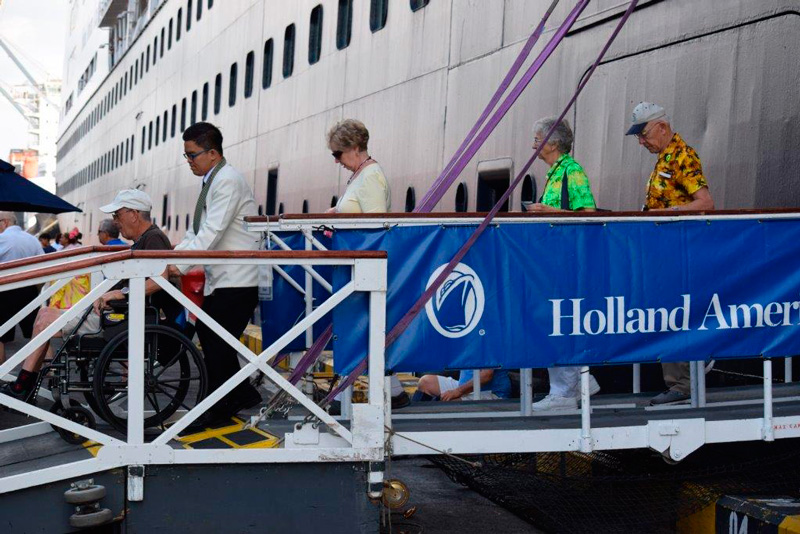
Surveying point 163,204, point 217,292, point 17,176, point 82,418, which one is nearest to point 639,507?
point 217,292

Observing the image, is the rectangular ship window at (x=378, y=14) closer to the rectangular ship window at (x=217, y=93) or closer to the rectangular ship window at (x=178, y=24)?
the rectangular ship window at (x=217, y=93)

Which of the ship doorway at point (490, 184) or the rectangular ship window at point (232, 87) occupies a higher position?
the rectangular ship window at point (232, 87)

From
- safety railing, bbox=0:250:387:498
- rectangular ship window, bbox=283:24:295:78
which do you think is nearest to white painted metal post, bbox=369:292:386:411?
safety railing, bbox=0:250:387:498

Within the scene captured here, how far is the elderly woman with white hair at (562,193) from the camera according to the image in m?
6.26

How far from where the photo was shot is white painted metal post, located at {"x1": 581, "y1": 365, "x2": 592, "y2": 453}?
5.30m

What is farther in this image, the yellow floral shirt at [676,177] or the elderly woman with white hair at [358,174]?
the elderly woman with white hair at [358,174]

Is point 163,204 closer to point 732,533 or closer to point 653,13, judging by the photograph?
point 653,13

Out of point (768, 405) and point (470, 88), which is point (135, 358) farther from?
point (470, 88)

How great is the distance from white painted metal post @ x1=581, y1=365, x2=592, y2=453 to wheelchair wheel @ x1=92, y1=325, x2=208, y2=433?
1.86m

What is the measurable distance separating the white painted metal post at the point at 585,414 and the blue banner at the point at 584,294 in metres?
0.13

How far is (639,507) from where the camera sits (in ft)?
21.5

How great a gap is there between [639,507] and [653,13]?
11.2ft

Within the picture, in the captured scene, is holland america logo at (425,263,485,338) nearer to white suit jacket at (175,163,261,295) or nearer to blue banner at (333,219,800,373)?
blue banner at (333,219,800,373)

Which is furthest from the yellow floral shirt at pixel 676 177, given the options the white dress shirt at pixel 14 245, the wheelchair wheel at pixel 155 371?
the white dress shirt at pixel 14 245
